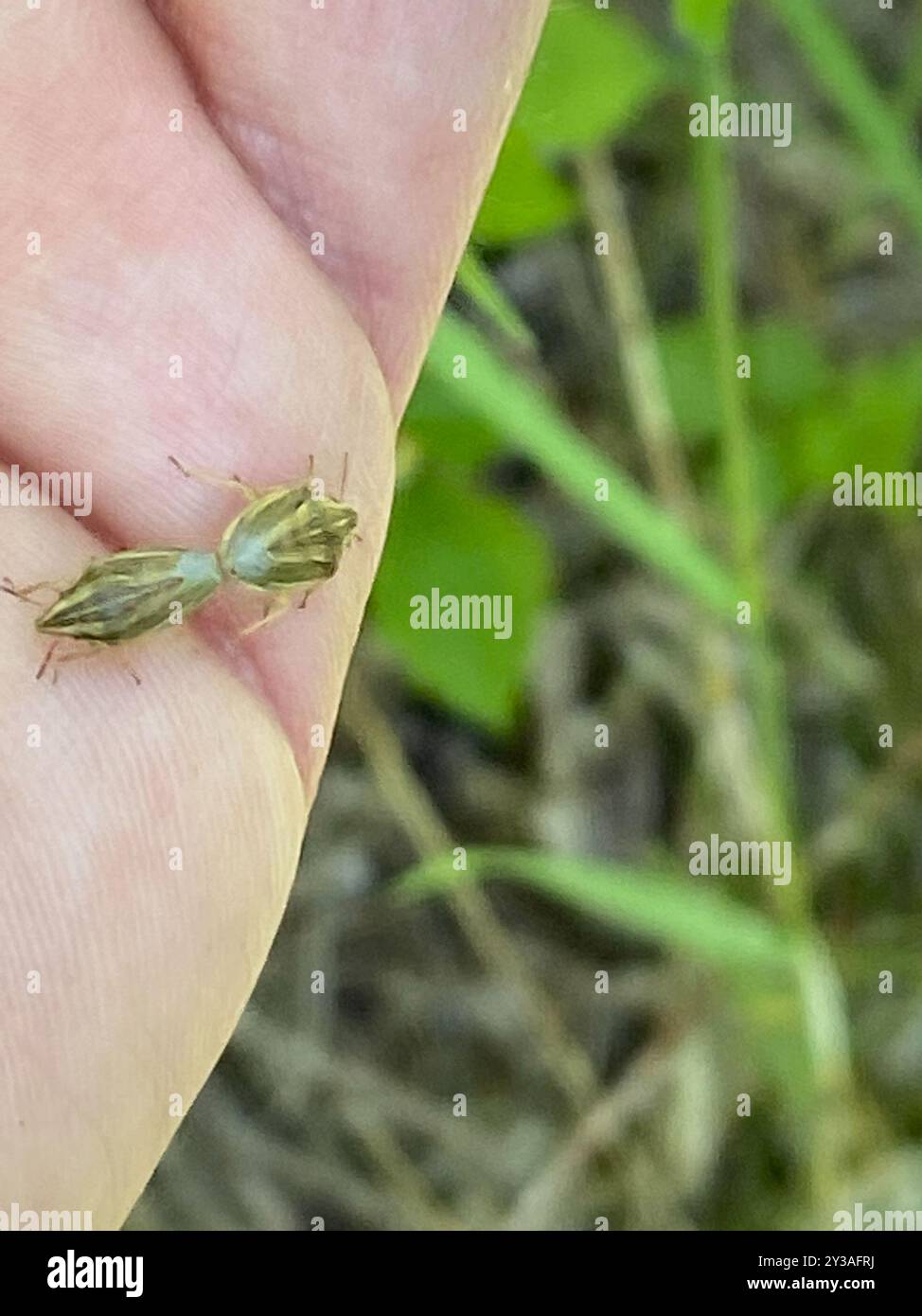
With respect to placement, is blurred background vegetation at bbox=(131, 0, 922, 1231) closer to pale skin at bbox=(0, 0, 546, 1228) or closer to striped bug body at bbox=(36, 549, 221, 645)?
pale skin at bbox=(0, 0, 546, 1228)

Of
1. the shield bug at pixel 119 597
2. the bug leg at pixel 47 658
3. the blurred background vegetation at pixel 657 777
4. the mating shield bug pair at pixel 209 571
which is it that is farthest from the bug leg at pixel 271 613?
the blurred background vegetation at pixel 657 777

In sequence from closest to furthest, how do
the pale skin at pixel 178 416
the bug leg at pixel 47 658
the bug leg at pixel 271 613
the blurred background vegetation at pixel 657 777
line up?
the pale skin at pixel 178 416 → the bug leg at pixel 47 658 → the bug leg at pixel 271 613 → the blurred background vegetation at pixel 657 777

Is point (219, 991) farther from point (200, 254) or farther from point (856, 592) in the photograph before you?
point (856, 592)

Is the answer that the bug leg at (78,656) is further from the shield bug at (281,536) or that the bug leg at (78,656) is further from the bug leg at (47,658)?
the shield bug at (281,536)

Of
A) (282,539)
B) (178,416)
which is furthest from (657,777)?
(178,416)

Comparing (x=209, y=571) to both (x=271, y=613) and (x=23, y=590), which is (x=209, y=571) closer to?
(x=271, y=613)

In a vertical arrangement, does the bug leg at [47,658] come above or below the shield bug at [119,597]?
below

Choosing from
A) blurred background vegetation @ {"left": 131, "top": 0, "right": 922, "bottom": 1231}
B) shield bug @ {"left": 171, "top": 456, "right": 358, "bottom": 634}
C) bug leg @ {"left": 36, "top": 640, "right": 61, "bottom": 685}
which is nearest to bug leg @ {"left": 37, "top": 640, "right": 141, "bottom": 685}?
bug leg @ {"left": 36, "top": 640, "right": 61, "bottom": 685}
